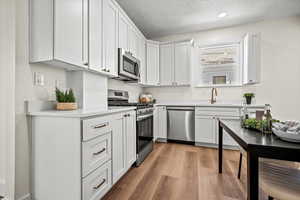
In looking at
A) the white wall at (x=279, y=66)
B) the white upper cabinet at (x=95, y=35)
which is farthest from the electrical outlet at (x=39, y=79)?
the white wall at (x=279, y=66)

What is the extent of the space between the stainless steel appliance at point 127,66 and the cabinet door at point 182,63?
3.98 ft

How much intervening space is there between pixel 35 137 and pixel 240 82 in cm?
398

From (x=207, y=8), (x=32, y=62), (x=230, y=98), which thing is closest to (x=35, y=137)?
(x=32, y=62)

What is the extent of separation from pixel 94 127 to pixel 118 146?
55 centimetres

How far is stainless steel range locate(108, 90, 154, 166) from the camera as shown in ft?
7.60

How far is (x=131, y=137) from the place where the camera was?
2.08 meters

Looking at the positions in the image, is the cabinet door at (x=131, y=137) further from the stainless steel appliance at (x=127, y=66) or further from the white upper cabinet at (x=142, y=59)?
the white upper cabinet at (x=142, y=59)

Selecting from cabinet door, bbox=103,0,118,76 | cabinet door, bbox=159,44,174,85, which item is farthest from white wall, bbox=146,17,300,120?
cabinet door, bbox=103,0,118,76

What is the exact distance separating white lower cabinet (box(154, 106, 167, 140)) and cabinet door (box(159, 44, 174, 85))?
29.9 inches

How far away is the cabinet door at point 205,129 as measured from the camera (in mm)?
3148

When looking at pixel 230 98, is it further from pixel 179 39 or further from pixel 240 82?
pixel 179 39

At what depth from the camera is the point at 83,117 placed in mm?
1177

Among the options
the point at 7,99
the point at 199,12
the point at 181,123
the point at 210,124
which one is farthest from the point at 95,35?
the point at 210,124

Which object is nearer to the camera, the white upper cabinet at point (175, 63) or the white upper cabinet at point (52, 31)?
the white upper cabinet at point (52, 31)
